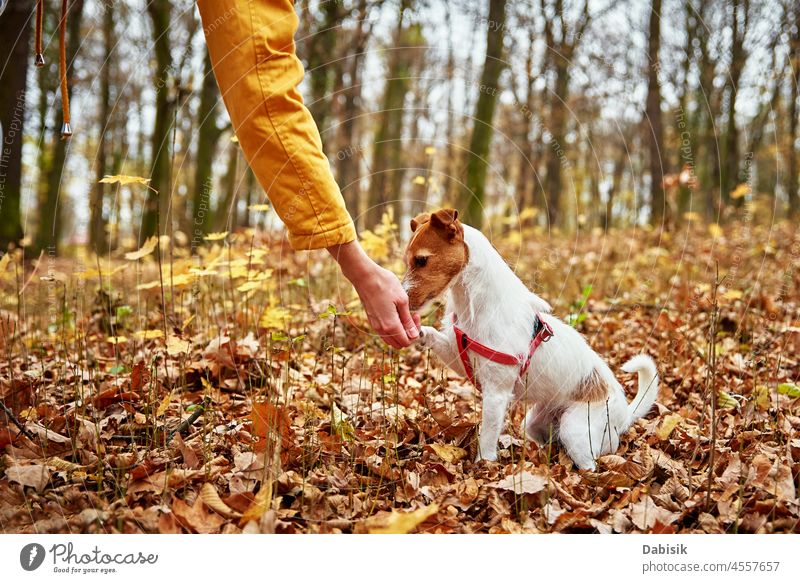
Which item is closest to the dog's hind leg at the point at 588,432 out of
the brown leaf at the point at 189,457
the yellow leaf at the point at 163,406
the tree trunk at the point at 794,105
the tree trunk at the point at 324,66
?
the brown leaf at the point at 189,457

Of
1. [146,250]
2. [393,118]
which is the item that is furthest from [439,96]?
[146,250]

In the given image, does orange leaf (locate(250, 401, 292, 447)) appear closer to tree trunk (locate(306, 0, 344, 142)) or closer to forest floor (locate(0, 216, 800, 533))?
forest floor (locate(0, 216, 800, 533))

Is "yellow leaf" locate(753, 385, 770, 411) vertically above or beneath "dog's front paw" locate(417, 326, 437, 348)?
beneath

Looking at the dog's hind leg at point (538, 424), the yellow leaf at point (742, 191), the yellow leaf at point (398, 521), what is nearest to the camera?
the yellow leaf at point (398, 521)

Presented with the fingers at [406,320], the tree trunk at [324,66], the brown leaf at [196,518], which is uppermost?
the tree trunk at [324,66]

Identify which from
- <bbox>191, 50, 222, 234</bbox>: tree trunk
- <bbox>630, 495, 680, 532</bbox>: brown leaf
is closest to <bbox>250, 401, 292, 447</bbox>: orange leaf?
<bbox>630, 495, 680, 532</bbox>: brown leaf

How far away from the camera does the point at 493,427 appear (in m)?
2.65

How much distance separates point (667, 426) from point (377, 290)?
170 centimetres

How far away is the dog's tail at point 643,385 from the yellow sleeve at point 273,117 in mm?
1649

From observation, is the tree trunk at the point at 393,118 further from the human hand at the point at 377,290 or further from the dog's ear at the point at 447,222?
the human hand at the point at 377,290

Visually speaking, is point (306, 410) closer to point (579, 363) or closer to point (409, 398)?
point (409, 398)

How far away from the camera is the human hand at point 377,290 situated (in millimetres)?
2125

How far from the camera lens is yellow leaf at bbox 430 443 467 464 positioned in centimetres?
271
